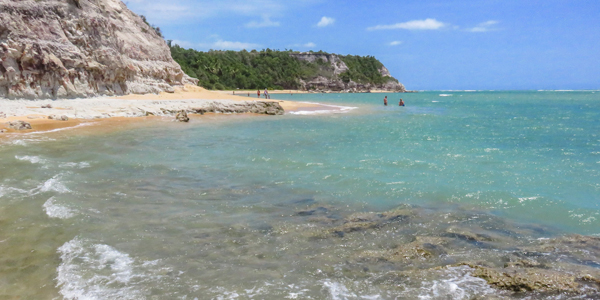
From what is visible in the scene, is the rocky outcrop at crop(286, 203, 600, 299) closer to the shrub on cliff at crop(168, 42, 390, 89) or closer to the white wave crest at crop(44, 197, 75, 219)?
the white wave crest at crop(44, 197, 75, 219)

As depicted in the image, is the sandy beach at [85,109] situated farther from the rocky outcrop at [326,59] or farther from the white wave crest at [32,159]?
the rocky outcrop at [326,59]

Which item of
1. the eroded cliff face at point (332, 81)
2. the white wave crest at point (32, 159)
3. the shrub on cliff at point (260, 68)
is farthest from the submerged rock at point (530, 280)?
the eroded cliff face at point (332, 81)

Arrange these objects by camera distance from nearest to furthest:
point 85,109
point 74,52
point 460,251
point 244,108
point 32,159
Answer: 1. point 460,251
2. point 32,159
3. point 85,109
4. point 74,52
5. point 244,108

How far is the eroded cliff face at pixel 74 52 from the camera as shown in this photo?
834 inches

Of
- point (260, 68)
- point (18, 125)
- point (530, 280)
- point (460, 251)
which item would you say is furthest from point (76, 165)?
point (260, 68)

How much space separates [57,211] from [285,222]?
396 cm

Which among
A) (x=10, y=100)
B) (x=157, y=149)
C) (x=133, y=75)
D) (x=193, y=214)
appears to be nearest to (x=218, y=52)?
(x=133, y=75)

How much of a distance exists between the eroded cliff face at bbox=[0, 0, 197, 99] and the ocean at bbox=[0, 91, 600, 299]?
33.8 feet

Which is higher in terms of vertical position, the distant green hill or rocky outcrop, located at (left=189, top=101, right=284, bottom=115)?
the distant green hill

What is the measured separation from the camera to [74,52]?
2412cm

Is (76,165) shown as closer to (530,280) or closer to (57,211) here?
(57,211)

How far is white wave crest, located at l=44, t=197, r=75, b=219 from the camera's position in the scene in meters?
6.48

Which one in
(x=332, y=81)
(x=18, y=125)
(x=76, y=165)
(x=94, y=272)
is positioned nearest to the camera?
(x=94, y=272)

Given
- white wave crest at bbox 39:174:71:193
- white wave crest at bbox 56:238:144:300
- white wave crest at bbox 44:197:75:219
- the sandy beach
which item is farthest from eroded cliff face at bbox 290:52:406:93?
white wave crest at bbox 56:238:144:300
